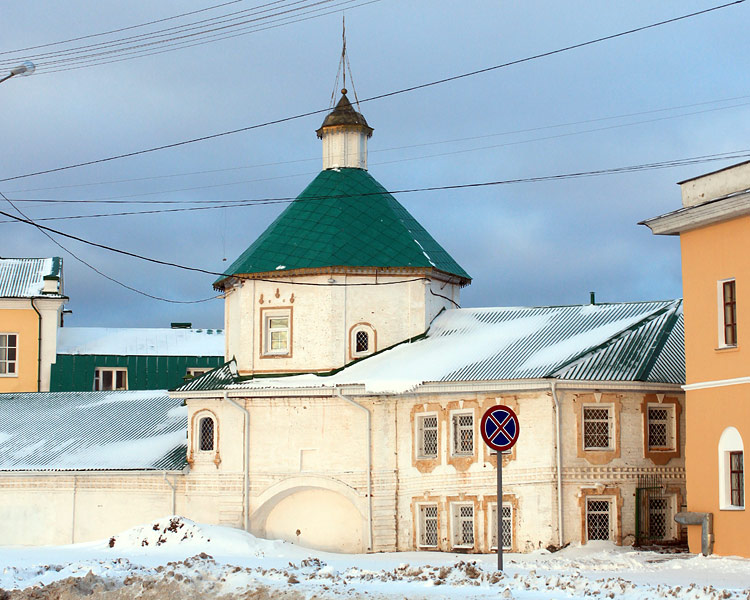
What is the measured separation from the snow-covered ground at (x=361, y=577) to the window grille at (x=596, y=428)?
10.9ft

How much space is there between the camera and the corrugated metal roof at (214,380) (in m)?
33.6

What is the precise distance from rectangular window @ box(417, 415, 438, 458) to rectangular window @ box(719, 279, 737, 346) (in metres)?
8.95

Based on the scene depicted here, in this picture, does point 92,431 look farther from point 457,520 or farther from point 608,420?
point 608,420

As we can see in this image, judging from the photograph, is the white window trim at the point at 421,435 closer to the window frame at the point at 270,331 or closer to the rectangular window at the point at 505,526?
the rectangular window at the point at 505,526

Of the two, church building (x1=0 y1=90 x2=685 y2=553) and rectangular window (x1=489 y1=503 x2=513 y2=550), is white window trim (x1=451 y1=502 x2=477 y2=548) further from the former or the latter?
rectangular window (x1=489 y1=503 x2=513 y2=550)

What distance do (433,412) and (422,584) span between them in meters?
13.1

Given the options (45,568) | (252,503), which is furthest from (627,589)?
(252,503)

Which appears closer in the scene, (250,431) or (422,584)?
(422,584)

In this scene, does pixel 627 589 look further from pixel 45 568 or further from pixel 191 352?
pixel 191 352

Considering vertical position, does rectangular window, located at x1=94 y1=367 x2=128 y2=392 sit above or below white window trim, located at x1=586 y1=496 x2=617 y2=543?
above

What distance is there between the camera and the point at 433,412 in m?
30.8

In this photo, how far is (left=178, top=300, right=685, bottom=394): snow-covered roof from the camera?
2914 centimetres

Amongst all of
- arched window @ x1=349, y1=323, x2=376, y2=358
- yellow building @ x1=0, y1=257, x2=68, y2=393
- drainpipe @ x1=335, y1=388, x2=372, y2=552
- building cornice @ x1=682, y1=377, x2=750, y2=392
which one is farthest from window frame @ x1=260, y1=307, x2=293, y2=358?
yellow building @ x1=0, y1=257, x2=68, y2=393

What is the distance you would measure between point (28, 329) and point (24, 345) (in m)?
0.64
